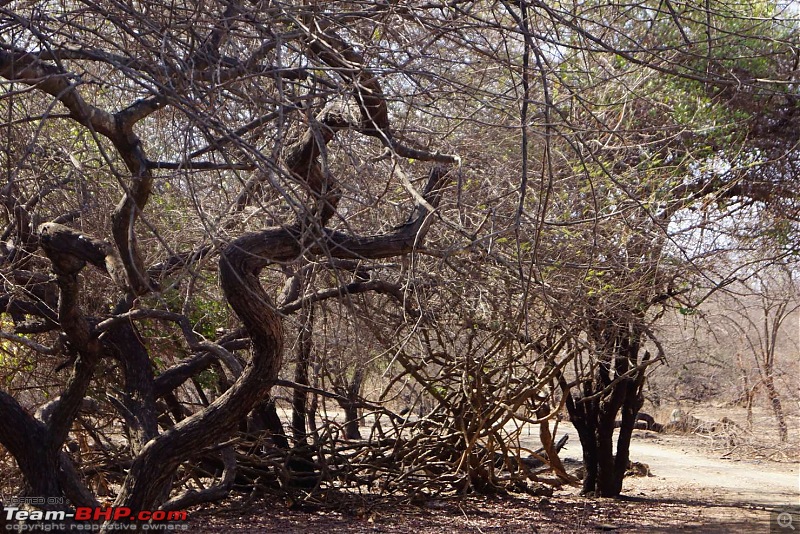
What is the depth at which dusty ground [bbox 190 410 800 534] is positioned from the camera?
7.20 meters

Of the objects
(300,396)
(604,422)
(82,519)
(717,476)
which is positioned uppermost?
(300,396)

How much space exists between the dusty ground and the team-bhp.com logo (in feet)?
8.06

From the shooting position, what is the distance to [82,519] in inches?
174

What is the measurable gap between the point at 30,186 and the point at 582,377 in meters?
5.41

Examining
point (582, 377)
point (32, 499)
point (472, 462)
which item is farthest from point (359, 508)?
point (32, 499)

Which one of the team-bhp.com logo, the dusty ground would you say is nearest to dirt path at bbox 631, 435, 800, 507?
the dusty ground

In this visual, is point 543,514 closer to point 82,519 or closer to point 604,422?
point 604,422

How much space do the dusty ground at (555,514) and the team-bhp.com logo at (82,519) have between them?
2456 millimetres

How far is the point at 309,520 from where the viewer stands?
746 centimetres

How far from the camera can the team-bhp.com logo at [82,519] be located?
408 centimetres

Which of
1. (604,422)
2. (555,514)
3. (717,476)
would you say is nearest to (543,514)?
(555,514)

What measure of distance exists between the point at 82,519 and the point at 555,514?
195 inches

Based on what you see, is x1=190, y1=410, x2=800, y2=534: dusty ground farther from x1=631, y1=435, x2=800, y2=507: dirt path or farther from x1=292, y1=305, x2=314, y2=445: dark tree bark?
x1=292, y1=305, x2=314, y2=445: dark tree bark

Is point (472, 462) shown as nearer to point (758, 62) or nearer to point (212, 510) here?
point (212, 510)
